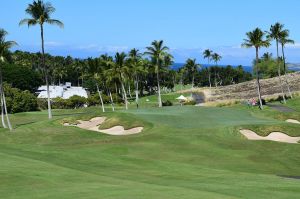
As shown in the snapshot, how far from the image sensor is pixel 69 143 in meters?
40.0

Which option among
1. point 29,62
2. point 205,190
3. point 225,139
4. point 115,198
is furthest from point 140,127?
point 29,62

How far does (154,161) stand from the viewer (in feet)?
92.6

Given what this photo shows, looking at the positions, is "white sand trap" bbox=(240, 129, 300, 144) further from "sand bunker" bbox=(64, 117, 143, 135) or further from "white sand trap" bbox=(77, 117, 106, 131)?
"white sand trap" bbox=(77, 117, 106, 131)

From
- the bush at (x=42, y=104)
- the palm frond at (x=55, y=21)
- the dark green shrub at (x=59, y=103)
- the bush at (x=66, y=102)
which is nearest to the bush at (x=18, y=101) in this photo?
the bush at (x=42, y=104)

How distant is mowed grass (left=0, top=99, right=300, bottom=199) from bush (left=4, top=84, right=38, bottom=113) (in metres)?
49.1

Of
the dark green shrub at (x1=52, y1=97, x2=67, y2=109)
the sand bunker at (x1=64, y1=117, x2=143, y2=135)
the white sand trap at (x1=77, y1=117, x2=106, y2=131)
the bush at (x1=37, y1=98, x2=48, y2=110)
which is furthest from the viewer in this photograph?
the dark green shrub at (x1=52, y1=97, x2=67, y2=109)

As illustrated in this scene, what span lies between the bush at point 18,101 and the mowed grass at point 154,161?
4910 cm

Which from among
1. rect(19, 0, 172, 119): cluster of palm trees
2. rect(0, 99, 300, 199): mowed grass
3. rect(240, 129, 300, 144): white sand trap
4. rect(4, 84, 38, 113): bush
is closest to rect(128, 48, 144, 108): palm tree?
rect(19, 0, 172, 119): cluster of palm trees

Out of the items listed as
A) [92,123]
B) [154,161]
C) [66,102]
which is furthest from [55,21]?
[66,102]

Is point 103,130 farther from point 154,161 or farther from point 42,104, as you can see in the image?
point 42,104

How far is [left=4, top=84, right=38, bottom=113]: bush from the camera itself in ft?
331

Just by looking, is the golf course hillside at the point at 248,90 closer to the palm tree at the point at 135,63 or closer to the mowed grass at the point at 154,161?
the palm tree at the point at 135,63

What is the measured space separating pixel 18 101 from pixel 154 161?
3134 inches

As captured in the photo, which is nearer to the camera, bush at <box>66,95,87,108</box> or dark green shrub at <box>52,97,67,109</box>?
dark green shrub at <box>52,97,67,109</box>
